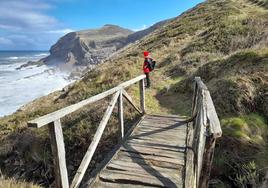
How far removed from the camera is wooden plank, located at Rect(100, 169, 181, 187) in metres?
4.20

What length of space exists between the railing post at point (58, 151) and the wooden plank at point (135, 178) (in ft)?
3.59

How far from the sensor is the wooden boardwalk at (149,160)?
4.30 m

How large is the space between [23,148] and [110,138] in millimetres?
2778

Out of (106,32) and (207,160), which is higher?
(106,32)

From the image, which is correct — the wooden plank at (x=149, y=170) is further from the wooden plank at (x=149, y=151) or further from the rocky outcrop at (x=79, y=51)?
the rocky outcrop at (x=79, y=51)

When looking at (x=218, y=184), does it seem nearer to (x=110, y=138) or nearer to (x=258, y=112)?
(x=258, y=112)

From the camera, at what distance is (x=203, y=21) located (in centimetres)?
2739

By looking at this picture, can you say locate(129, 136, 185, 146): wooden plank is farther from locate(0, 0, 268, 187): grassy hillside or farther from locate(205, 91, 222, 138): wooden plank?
locate(205, 91, 222, 138): wooden plank

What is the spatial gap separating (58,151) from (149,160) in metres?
2.16

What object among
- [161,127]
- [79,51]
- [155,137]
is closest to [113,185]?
[155,137]

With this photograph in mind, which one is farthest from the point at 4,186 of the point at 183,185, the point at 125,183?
the point at 183,185

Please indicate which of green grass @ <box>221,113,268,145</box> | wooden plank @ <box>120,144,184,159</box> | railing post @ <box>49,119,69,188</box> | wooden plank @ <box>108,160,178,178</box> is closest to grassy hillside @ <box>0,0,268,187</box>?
green grass @ <box>221,113,268,145</box>

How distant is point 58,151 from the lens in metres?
3.29

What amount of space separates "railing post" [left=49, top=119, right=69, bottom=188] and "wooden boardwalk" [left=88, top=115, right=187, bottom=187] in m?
0.89
